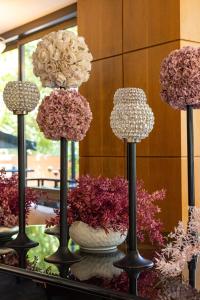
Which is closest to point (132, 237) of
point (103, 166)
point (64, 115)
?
point (64, 115)

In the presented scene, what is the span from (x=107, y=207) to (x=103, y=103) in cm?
318

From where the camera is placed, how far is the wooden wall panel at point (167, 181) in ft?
11.8

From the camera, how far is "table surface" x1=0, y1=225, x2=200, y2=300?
90cm

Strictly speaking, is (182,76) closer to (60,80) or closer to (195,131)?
(60,80)

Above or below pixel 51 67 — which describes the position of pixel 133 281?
→ below

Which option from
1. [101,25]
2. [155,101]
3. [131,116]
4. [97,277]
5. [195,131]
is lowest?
[97,277]

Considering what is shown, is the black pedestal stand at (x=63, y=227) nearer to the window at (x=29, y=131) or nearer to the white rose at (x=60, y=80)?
the white rose at (x=60, y=80)

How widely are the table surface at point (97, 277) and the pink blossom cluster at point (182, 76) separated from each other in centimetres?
45

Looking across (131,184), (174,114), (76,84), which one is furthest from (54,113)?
(174,114)

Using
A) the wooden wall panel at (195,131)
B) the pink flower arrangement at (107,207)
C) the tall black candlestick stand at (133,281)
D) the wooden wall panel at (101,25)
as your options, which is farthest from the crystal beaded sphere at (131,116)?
the wooden wall panel at (101,25)

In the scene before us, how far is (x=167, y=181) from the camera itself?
144 inches

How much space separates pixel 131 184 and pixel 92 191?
0.55ft

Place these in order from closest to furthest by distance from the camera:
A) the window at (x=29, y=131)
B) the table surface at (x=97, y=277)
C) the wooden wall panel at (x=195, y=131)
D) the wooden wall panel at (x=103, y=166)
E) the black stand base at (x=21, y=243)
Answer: the table surface at (x=97, y=277), the black stand base at (x=21, y=243), the wooden wall panel at (x=195, y=131), the wooden wall panel at (x=103, y=166), the window at (x=29, y=131)

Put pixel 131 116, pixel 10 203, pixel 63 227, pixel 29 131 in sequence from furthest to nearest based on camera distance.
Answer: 1. pixel 29 131
2. pixel 10 203
3. pixel 63 227
4. pixel 131 116
